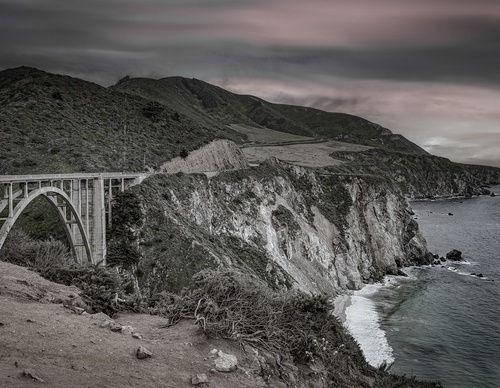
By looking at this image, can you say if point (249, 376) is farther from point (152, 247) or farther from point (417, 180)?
point (417, 180)

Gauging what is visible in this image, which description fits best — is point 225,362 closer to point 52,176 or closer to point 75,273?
point 75,273

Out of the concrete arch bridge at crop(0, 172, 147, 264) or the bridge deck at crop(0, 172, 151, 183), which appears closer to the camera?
the bridge deck at crop(0, 172, 151, 183)

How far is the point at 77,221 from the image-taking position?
28.4 metres

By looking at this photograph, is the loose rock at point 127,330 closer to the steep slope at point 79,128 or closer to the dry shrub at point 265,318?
the dry shrub at point 265,318

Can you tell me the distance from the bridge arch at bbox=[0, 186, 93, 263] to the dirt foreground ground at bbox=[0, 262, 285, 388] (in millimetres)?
7220

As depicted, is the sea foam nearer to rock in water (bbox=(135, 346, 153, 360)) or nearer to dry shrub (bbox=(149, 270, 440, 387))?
dry shrub (bbox=(149, 270, 440, 387))

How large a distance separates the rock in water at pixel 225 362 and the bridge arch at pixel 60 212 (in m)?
12.4

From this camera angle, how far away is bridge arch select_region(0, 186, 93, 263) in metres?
19.9

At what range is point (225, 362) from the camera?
35.1 ft

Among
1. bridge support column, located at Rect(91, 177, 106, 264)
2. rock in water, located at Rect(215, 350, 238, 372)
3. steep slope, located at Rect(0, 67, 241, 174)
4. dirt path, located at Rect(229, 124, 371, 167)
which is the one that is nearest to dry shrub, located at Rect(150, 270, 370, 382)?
rock in water, located at Rect(215, 350, 238, 372)

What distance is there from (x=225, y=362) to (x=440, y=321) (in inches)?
1637

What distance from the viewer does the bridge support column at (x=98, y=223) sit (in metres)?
31.8

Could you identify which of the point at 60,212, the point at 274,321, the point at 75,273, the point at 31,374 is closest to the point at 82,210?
the point at 60,212

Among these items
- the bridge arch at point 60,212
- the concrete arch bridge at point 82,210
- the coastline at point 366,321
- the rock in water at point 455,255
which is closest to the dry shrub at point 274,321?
the bridge arch at point 60,212
